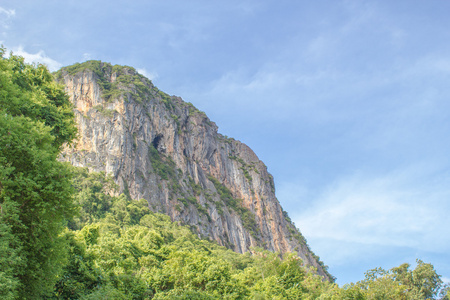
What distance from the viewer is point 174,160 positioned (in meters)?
108

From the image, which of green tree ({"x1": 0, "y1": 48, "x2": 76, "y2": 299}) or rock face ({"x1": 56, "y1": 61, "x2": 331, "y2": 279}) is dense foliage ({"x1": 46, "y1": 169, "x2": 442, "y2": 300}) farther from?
rock face ({"x1": 56, "y1": 61, "x2": 331, "y2": 279})

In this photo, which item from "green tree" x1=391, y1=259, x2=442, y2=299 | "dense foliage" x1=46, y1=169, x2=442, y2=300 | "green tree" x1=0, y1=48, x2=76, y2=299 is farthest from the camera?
"green tree" x1=391, y1=259, x2=442, y2=299

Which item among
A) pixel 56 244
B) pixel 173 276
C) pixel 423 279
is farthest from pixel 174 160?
pixel 56 244

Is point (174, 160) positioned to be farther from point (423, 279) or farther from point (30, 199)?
point (30, 199)

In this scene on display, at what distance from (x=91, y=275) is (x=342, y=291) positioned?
916 inches

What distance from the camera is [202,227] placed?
96.9 m

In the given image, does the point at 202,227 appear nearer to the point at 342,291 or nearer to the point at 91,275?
the point at 342,291

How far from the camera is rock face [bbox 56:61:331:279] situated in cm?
8475

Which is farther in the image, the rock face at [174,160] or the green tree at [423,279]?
the rock face at [174,160]

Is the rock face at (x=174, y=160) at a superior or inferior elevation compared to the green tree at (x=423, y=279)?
superior

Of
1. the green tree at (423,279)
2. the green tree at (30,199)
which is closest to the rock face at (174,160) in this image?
the green tree at (423,279)

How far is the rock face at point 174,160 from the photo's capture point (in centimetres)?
8475

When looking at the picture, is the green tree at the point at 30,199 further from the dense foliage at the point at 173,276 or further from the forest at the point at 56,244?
the dense foliage at the point at 173,276

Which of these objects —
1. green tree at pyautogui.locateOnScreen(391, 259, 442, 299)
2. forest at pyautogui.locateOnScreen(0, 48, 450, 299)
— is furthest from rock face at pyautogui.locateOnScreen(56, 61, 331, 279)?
A: forest at pyautogui.locateOnScreen(0, 48, 450, 299)
